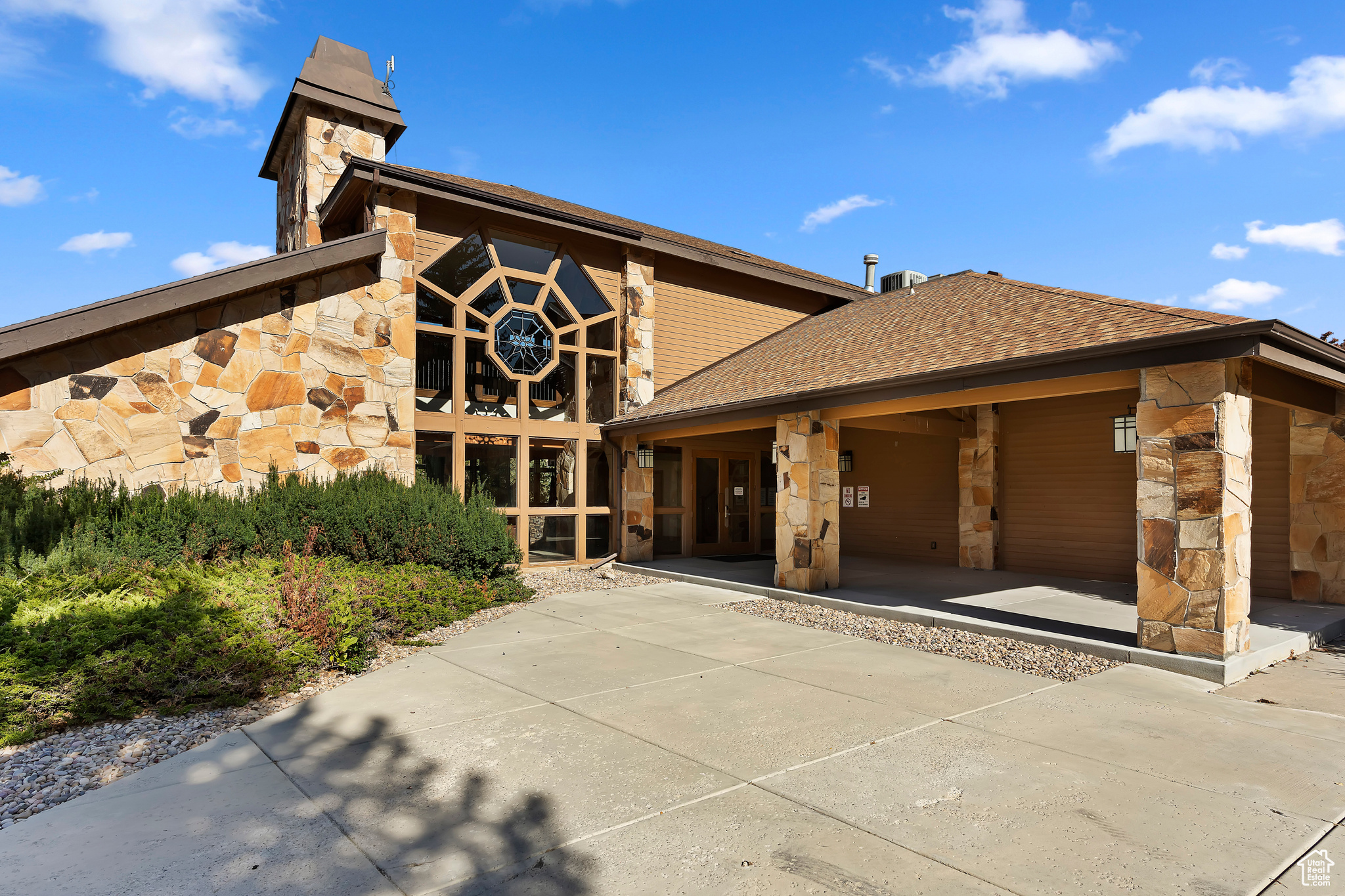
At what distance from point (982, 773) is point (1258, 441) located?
8.89 m

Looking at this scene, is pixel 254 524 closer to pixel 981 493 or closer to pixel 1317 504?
pixel 981 493

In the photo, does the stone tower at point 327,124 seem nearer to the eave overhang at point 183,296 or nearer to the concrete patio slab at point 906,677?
the eave overhang at point 183,296

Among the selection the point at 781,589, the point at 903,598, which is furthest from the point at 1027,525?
the point at 781,589

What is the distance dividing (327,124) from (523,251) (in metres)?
4.73

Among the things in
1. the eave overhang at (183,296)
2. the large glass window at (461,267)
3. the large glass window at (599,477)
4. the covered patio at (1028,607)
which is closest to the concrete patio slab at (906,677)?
the covered patio at (1028,607)

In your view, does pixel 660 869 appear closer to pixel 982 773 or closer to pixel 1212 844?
pixel 982 773

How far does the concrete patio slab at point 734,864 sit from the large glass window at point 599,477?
412 inches

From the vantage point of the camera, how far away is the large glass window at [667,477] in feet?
49.1

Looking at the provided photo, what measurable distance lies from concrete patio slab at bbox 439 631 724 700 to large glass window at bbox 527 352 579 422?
6.10 m

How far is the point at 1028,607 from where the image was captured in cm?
930

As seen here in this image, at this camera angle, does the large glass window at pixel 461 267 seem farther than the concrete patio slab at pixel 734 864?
Yes

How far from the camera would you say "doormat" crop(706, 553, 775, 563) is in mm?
14812

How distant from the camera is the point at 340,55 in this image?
1455 centimetres

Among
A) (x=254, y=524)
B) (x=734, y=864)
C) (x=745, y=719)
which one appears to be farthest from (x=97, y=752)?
(x=254, y=524)
